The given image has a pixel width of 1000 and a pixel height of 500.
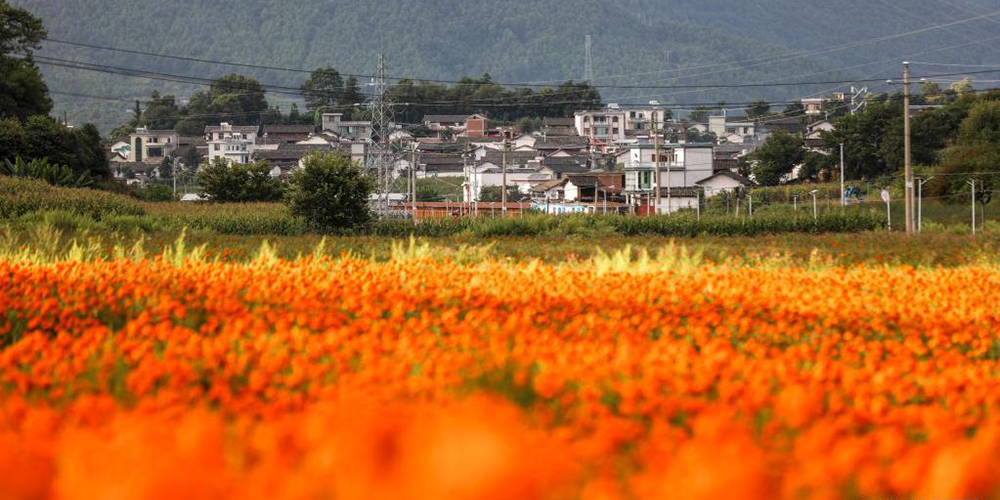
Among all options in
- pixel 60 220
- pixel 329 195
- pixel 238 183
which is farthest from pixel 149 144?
pixel 60 220

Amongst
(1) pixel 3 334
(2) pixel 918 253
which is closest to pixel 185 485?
(1) pixel 3 334

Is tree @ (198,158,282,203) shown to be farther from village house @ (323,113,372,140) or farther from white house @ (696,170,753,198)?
village house @ (323,113,372,140)

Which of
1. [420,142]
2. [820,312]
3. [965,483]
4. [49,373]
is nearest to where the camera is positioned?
[965,483]

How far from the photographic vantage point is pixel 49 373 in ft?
19.5

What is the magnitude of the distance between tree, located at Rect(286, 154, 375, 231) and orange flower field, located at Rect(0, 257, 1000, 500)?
2330 centimetres

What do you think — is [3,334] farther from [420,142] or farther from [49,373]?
[420,142]

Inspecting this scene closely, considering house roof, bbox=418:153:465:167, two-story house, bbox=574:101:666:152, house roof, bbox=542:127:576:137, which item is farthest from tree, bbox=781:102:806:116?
house roof, bbox=418:153:465:167

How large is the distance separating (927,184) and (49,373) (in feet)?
195

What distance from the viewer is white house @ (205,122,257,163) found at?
134m

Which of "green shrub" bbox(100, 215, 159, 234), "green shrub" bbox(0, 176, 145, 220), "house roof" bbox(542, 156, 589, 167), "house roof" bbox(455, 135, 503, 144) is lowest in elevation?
"green shrub" bbox(100, 215, 159, 234)

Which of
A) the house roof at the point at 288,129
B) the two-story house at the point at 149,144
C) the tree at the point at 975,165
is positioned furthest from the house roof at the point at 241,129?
the tree at the point at 975,165

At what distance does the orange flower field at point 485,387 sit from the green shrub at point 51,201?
20916 millimetres

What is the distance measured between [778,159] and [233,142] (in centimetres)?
7430

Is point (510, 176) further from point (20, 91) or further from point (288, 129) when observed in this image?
point (20, 91)
